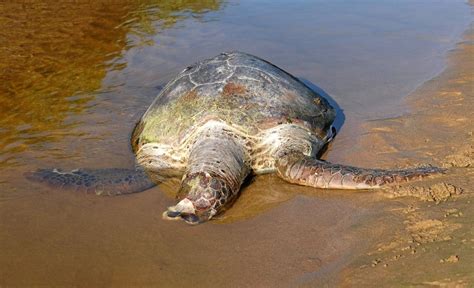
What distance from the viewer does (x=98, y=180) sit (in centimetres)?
420

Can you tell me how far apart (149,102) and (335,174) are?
10.2 feet

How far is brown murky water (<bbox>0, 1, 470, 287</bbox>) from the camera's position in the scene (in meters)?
3.14

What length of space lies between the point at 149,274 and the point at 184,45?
5897 millimetres

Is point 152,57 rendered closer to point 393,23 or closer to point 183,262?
point 393,23

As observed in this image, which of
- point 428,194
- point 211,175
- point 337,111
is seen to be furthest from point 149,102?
point 428,194

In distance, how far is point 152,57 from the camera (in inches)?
312

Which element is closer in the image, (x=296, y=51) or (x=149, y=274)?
(x=149, y=274)

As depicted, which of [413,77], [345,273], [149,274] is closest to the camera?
[345,273]

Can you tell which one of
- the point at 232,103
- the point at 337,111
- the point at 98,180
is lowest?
the point at 98,180

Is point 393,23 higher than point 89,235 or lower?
higher

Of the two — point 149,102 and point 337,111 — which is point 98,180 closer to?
point 149,102

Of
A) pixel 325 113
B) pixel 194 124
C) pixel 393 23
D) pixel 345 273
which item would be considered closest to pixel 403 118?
pixel 325 113

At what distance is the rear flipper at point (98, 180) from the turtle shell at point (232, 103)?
54 cm

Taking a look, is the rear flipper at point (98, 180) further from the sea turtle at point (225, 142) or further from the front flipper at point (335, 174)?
the front flipper at point (335, 174)
